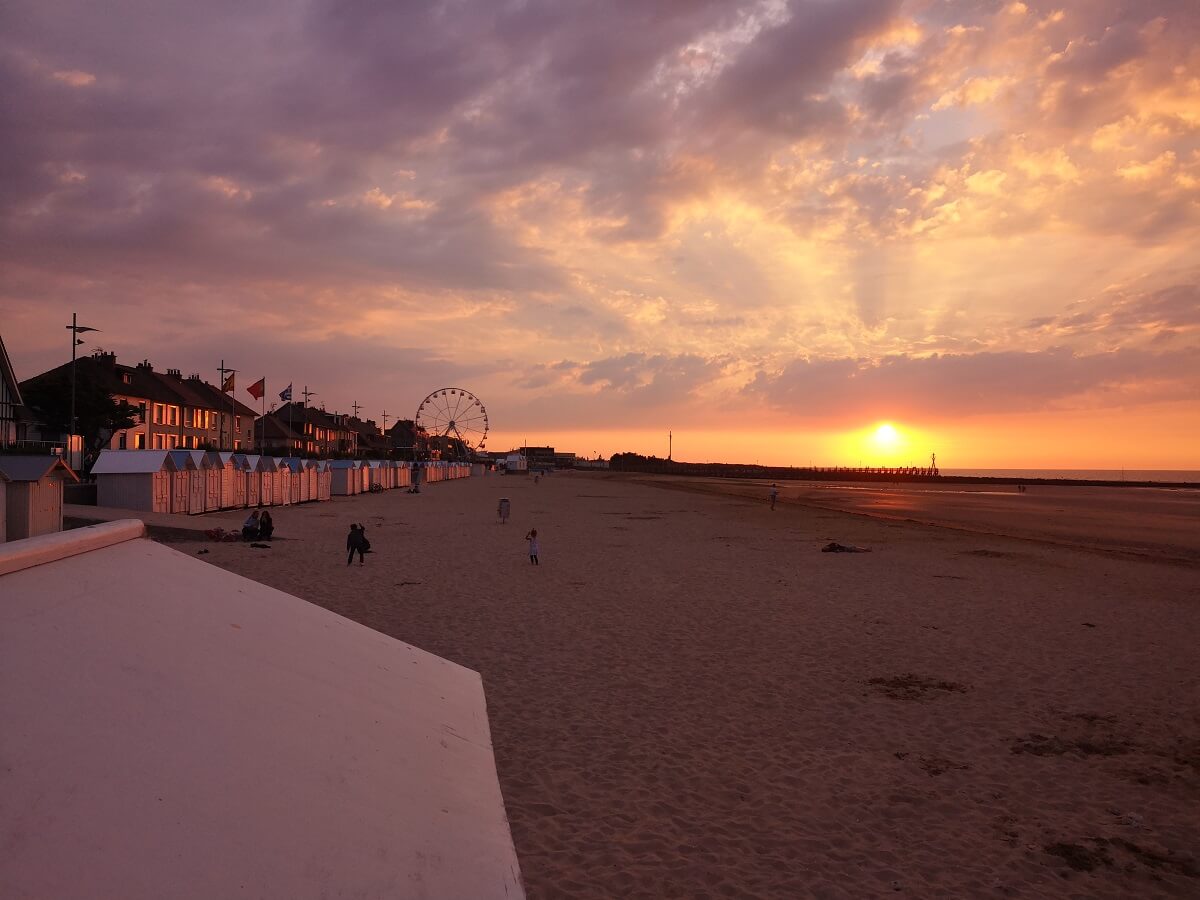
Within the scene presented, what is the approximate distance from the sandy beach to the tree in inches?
1343

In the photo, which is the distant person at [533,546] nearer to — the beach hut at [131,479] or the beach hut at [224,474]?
the beach hut at [131,479]

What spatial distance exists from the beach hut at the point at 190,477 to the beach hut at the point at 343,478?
22.3 m

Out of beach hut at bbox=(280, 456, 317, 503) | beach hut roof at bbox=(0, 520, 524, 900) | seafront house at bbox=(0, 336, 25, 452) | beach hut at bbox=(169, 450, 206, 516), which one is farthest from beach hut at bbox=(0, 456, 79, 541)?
seafront house at bbox=(0, 336, 25, 452)

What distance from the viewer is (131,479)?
28.8 metres

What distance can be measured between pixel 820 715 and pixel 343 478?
173 feet

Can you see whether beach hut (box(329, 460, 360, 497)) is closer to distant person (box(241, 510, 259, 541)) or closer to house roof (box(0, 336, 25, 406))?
house roof (box(0, 336, 25, 406))

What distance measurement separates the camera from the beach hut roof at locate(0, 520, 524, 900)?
2.51m

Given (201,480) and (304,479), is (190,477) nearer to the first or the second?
(201,480)

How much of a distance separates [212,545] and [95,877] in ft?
79.5

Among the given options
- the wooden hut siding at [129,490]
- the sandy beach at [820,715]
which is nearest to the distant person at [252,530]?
the sandy beach at [820,715]

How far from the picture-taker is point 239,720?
140 inches

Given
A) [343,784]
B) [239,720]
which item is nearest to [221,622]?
[239,720]

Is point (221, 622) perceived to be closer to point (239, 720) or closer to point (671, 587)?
point (239, 720)

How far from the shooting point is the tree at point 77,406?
154ft
